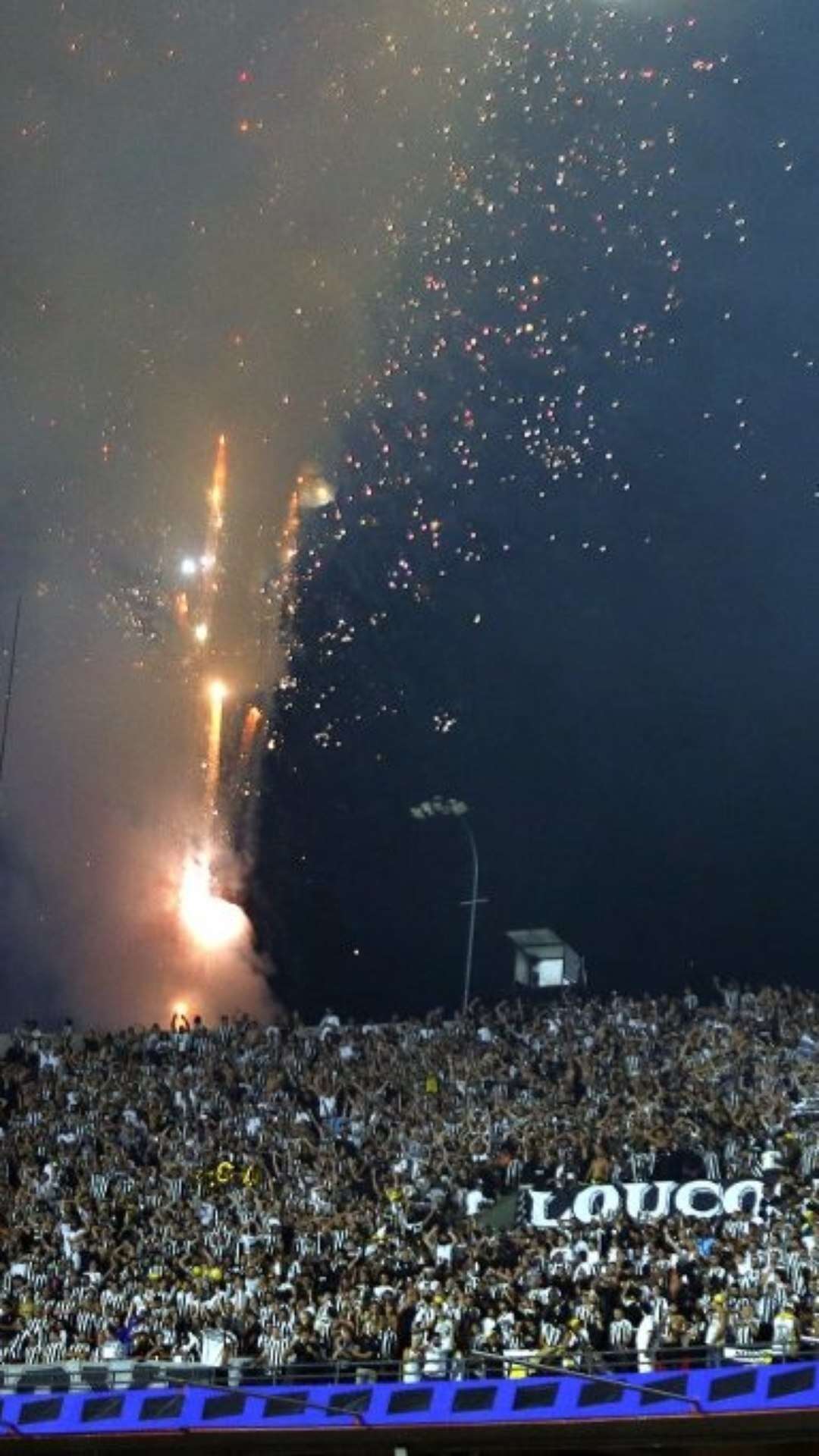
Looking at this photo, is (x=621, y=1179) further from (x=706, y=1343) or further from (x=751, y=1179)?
(x=706, y=1343)

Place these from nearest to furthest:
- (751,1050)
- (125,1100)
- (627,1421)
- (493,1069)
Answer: (627,1421) → (751,1050) → (493,1069) → (125,1100)

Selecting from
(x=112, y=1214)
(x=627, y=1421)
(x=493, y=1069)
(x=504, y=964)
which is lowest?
(x=627, y=1421)

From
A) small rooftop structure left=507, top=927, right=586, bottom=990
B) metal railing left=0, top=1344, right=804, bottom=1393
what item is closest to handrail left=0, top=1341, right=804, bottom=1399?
metal railing left=0, top=1344, right=804, bottom=1393

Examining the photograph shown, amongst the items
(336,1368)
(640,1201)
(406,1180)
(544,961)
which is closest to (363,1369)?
(336,1368)

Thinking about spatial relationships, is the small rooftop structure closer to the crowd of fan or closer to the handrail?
the crowd of fan

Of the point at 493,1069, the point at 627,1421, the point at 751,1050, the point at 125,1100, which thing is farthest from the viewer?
the point at 125,1100

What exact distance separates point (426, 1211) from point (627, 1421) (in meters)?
9.52

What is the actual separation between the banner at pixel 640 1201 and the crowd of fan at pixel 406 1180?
30 cm

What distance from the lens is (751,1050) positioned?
3853 centimetres

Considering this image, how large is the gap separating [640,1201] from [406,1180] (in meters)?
4.64

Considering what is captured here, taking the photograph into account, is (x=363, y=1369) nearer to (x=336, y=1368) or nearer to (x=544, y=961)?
(x=336, y=1368)

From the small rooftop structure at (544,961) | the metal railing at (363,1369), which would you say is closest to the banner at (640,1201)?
the metal railing at (363,1369)

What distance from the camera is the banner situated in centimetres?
3419

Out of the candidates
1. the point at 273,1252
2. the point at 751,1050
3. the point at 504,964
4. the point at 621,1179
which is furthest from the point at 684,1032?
the point at 504,964
